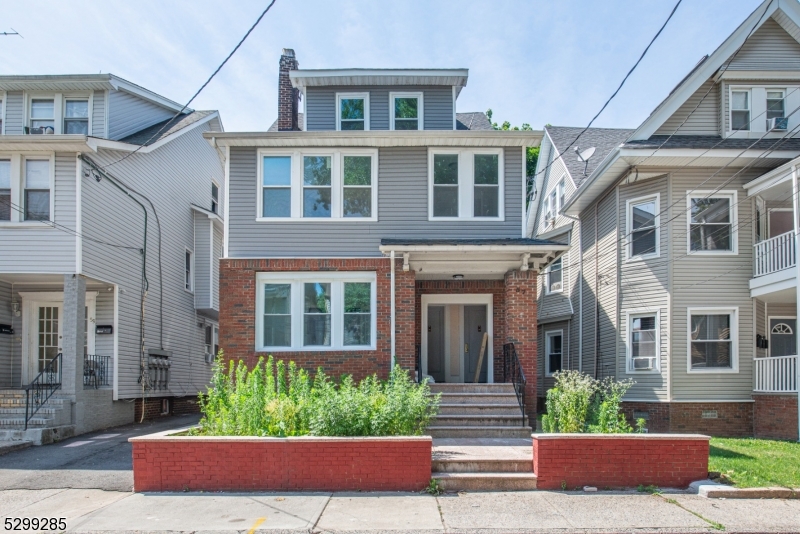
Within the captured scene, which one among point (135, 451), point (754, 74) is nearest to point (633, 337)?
point (754, 74)

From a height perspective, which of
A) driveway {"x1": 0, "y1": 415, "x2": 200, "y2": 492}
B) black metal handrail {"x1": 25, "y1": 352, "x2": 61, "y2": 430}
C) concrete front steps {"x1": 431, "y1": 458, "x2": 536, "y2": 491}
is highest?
black metal handrail {"x1": 25, "y1": 352, "x2": 61, "y2": 430}

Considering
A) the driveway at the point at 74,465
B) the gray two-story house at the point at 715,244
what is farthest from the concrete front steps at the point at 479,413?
the driveway at the point at 74,465

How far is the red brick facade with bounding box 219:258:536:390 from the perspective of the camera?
1338cm

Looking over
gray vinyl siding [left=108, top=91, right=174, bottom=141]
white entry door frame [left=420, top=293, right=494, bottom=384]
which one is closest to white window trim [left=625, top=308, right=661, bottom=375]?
white entry door frame [left=420, top=293, right=494, bottom=384]

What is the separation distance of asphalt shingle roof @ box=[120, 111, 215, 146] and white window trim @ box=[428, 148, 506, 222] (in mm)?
6518

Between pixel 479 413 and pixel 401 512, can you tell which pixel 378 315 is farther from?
pixel 401 512

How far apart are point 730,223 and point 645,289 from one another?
2494mm

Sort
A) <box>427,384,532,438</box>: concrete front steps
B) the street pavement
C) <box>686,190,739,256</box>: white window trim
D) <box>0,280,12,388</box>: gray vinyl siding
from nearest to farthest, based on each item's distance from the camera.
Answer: the street pavement
<box>427,384,532,438</box>: concrete front steps
<box>686,190,739,256</box>: white window trim
<box>0,280,12,388</box>: gray vinyl siding

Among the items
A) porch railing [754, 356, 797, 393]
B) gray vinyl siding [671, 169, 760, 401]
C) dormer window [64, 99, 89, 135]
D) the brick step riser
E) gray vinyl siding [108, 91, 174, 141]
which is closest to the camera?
the brick step riser

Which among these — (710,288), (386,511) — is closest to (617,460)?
(386,511)

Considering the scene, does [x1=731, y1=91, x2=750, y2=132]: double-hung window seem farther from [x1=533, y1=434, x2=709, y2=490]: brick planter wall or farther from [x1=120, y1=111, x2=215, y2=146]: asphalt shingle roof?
[x1=120, y1=111, x2=215, y2=146]: asphalt shingle roof

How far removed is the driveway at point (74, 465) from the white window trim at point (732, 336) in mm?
12219

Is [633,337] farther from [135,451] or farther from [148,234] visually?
[148,234]

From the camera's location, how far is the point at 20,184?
14.1m
